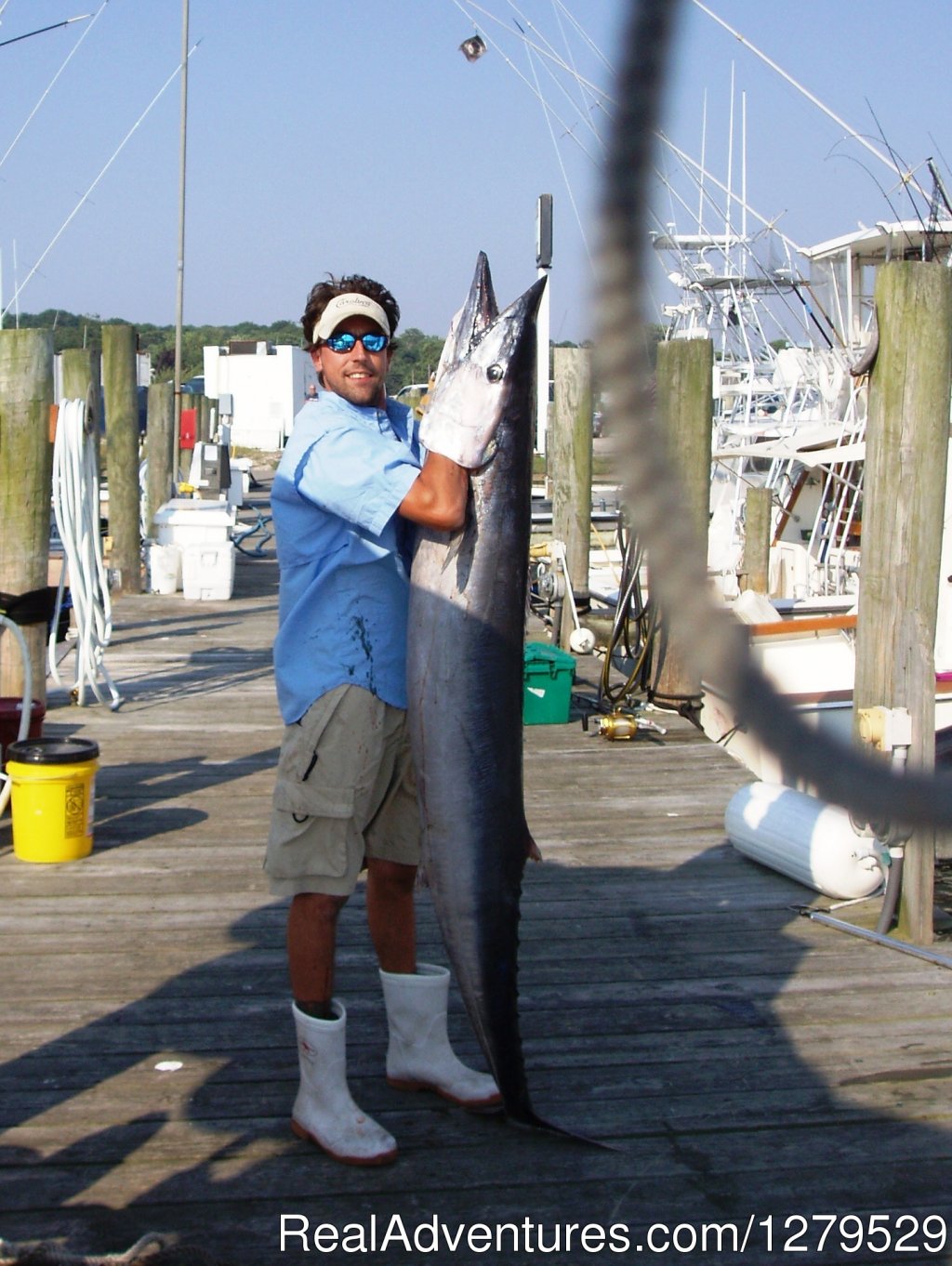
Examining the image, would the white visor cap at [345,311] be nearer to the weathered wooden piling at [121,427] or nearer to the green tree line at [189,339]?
the green tree line at [189,339]

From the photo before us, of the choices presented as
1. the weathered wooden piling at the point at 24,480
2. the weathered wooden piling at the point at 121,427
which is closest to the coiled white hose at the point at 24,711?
the weathered wooden piling at the point at 24,480

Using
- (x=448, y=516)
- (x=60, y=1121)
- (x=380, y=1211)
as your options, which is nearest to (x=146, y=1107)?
(x=60, y=1121)

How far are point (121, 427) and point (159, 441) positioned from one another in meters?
3.43

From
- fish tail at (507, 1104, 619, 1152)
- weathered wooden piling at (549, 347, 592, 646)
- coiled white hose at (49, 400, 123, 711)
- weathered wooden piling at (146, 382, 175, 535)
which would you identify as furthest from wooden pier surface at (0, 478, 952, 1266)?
weathered wooden piling at (146, 382, 175, 535)

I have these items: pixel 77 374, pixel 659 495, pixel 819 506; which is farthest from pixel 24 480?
pixel 819 506

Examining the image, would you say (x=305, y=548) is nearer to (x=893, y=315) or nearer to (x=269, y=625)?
(x=893, y=315)

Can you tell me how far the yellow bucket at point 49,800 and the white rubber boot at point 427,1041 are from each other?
7.97 feet

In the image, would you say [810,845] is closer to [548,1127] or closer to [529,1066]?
[529,1066]

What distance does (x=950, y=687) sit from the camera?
10.5 metres

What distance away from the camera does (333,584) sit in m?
3.27

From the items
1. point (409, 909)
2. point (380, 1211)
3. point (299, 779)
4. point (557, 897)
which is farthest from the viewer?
point (557, 897)

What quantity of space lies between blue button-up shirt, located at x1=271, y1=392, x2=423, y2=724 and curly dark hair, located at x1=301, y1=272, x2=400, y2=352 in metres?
0.25

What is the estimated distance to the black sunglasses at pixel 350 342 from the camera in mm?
3309

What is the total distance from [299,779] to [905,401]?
102 inches
